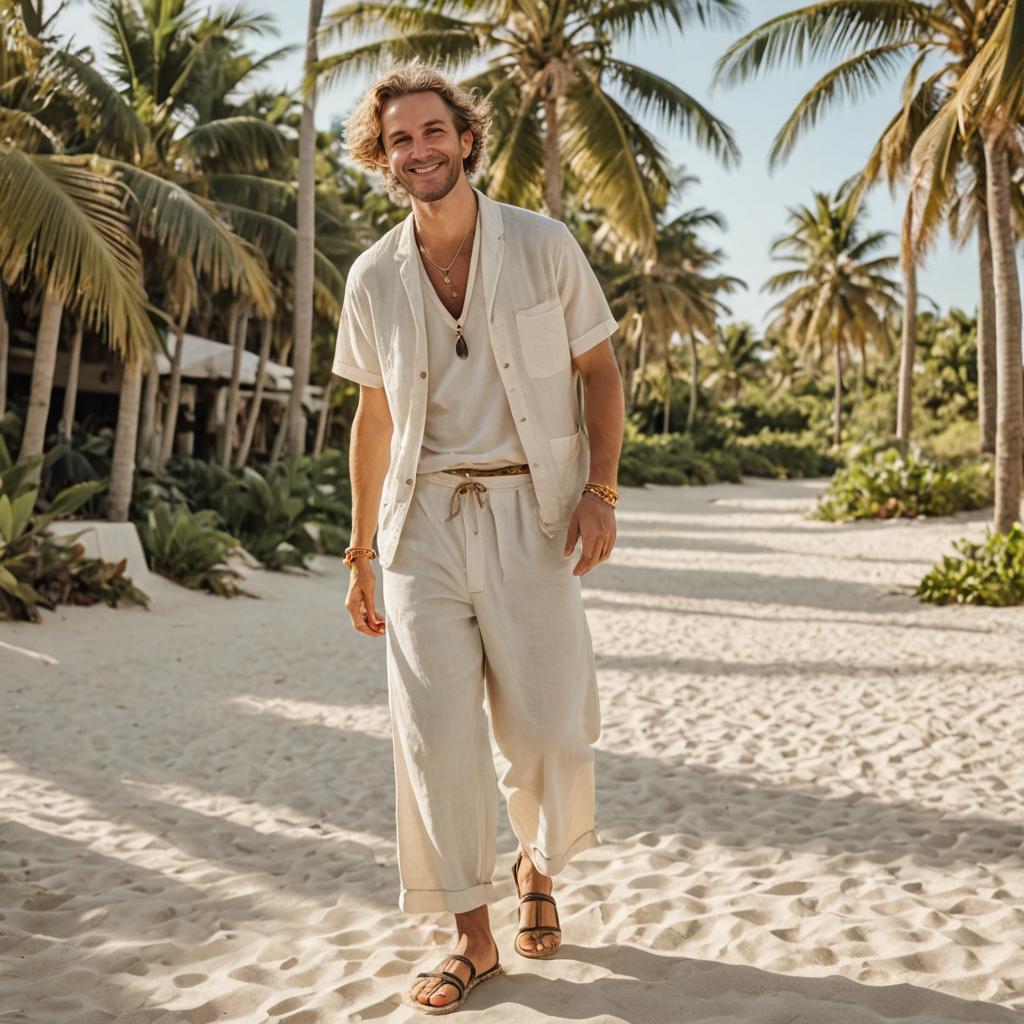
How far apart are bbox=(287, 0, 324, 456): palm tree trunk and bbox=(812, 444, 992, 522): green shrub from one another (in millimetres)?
10727

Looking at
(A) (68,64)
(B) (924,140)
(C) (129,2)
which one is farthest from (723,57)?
(C) (129,2)

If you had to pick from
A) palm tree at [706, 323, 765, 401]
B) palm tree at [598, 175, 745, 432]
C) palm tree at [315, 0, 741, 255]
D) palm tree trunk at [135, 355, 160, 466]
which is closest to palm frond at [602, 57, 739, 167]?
palm tree at [315, 0, 741, 255]

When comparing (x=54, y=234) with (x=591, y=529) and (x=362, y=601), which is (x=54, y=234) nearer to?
(x=362, y=601)

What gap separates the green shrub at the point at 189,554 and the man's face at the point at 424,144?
8888 millimetres

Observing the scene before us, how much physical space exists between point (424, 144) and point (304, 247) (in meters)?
13.9

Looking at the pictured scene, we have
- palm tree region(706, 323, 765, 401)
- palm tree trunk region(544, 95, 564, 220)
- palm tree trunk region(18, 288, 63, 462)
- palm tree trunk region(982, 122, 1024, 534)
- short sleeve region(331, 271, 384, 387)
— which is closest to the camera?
short sleeve region(331, 271, 384, 387)

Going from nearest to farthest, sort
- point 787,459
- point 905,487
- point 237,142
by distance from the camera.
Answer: point 237,142 < point 905,487 < point 787,459

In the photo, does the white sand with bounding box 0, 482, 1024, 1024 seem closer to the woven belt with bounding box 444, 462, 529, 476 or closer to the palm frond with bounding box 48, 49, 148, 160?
the woven belt with bounding box 444, 462, 529, 476

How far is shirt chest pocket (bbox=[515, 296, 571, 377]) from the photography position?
8.20 feet

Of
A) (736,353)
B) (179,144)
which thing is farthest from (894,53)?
(736,353)

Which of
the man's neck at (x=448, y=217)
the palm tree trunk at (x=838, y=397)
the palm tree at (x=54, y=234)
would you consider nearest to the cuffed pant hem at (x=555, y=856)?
the man's neck at (x=448, y=217)

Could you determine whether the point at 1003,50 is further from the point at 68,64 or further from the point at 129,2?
the point at 129,2

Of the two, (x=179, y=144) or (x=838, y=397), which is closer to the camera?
(x=179, y=144)

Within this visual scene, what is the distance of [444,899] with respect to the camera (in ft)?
8.25
